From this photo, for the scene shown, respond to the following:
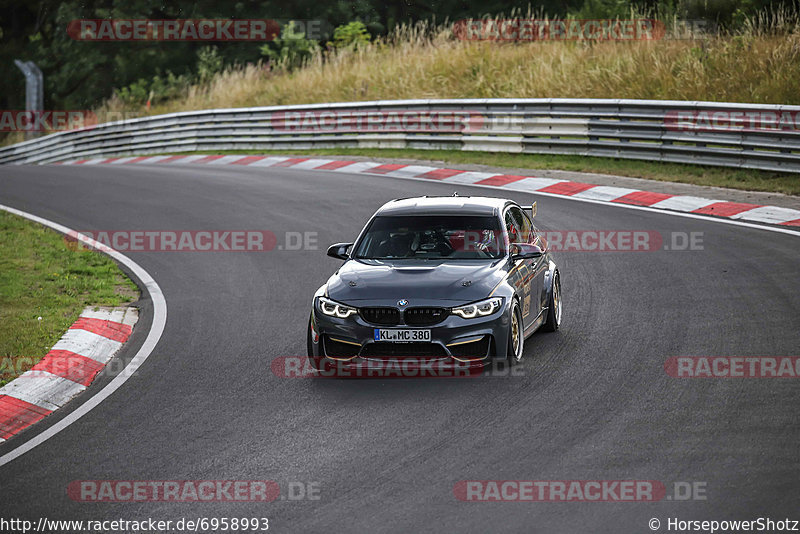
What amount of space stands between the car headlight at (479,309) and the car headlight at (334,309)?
911mm

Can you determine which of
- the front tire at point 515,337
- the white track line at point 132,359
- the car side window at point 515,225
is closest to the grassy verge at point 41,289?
the white track line at point 132,359

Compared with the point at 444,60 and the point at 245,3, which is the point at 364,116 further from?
the point at 245,3

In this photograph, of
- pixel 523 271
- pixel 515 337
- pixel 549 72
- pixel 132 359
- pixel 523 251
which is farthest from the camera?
pixel 549 72

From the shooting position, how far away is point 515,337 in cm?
952

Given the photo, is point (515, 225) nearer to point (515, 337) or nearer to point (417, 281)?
point (515, 337)

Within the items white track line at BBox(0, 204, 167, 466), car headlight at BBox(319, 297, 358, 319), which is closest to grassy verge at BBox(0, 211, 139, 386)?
white track line at BBox(0, 204, 167, 466)

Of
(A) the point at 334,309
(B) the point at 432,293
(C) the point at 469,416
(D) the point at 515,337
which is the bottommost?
(C) the point at 469,416

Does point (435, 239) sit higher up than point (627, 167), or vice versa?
point (435, 239)

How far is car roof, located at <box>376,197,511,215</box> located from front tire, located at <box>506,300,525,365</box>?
1.33 m

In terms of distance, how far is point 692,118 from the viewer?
20297 millimetres

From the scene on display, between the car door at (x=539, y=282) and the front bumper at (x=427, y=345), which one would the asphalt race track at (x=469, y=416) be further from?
the car door at (x=539, y=282)

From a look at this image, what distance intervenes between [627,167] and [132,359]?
13.4 meters

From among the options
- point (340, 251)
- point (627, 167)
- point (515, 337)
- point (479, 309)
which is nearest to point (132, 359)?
point (340, 251)

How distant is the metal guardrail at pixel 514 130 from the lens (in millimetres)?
19266
